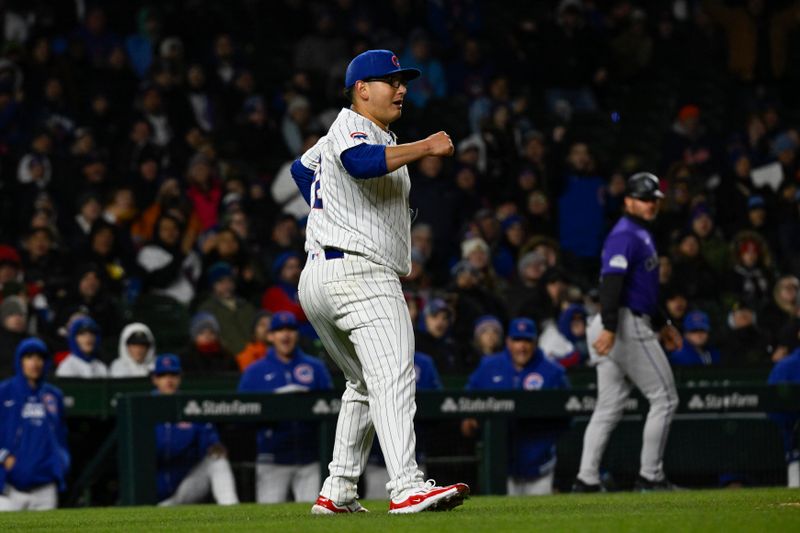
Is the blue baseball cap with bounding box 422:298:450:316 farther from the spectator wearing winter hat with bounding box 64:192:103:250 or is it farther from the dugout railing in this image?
the spectator wearing winter hat with bounding box 64:192:103:250

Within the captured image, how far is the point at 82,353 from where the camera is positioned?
39.1 feet

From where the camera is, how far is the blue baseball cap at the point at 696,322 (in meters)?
13.1

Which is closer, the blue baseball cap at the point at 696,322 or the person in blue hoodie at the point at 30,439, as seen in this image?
the person in blue hoodie at the point at 30,439

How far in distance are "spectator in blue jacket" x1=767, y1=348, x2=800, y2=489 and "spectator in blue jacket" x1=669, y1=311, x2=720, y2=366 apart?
0.95 m

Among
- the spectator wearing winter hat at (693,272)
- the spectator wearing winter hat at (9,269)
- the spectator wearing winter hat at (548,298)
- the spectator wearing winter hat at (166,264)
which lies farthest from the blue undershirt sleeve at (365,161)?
the spectator wearing winter hat at (693,272)

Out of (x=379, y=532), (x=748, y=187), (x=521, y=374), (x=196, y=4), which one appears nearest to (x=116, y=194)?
(x=196, y=4)

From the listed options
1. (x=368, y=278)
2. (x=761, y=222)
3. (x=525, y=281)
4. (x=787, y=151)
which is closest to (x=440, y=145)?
(x=368, y=278)

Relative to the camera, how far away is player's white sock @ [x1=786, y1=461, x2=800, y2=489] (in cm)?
1065

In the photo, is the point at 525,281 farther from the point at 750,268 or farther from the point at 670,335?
the point at 670,335

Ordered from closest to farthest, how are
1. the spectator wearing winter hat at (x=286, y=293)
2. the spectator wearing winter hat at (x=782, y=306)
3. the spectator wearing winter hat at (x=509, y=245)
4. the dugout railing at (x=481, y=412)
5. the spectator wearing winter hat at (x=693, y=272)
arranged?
the dugout railing at (x=481, y=412) < the spectator wearing winter hat at (x=286, y=293) < the spectator wearing winter hat at (x=782, y=306) < the spectator wearing winter hat at (x=693, y=272) < the spectator wearing winter hat at (x=509, y=245)

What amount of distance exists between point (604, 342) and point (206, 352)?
3.77 meters

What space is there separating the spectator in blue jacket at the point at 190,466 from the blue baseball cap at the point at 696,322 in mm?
4471

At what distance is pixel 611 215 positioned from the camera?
16156mm

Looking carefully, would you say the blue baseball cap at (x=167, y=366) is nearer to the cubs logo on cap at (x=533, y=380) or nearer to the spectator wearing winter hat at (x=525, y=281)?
the cubs logo on cap at (x=533, y=380)
